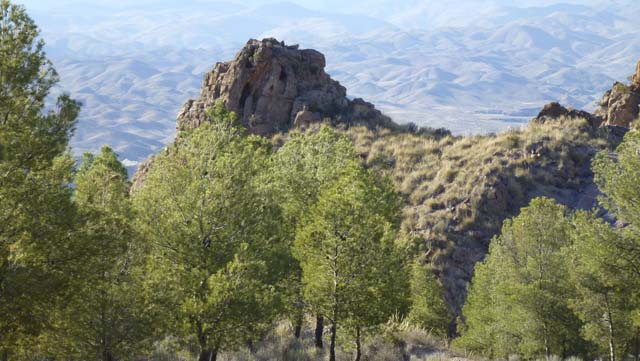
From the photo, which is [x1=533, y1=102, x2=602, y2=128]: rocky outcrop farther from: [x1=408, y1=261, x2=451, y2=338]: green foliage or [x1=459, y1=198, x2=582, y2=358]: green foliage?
[x1=459, y1=198, x2=582, y2=358]: green foliage

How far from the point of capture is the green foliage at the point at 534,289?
2378 centimetres

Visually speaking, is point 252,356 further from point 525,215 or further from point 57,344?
point 525,215

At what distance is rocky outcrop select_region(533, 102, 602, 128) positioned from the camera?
51281 mm

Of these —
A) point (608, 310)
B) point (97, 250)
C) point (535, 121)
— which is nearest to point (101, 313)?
point (97, 250)

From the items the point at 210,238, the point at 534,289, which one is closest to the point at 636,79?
the point at 534,289

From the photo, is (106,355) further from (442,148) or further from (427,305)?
(442,148)

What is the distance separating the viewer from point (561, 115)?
52844mm

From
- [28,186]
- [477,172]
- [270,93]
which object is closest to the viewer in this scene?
[28,186]

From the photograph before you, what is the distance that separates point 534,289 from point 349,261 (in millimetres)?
8250

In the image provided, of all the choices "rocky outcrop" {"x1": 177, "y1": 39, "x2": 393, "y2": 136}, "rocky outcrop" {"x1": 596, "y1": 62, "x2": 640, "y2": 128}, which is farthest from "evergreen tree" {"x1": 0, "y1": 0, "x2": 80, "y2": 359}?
"rocky outcrop" {"x1": 596, "y1": 62, "x2": 640, "y2": 128}

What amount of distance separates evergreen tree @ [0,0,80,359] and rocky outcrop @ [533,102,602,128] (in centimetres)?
4563

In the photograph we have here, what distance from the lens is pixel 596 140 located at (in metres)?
45.3

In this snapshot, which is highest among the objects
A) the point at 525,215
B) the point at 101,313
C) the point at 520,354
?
the point at 525,215

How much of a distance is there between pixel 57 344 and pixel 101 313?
49.3 inches
